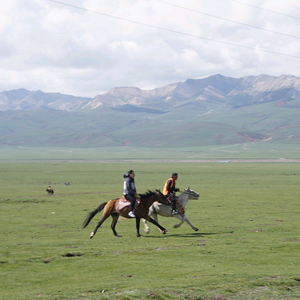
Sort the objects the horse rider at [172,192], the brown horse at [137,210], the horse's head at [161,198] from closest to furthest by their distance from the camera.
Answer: the brown horse at [137,210]
the horse's head at [161,198]
the horse rider at [172,192]

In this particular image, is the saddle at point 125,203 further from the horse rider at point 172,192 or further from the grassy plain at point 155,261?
the horse rider at point 172,192

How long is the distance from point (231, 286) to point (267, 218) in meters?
15.0

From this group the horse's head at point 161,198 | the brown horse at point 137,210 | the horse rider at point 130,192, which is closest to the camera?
the horse rider at point 130,192

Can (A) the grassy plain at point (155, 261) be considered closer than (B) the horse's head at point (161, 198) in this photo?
Yes

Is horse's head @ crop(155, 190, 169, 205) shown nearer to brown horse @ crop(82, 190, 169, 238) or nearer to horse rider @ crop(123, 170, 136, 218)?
brown horse @ crop(82, 190, 169, 238)

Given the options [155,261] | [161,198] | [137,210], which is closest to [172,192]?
[161,198]

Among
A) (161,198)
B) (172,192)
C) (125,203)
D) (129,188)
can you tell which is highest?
(129,188)

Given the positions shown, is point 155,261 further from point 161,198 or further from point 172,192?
point 172,192

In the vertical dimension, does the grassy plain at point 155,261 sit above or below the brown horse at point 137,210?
below

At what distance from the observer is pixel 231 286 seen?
1061 centimetres

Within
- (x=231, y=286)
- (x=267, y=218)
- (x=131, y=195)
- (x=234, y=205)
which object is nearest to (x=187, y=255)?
(x=231, y=286)

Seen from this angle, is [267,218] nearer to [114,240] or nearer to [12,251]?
[114,240]

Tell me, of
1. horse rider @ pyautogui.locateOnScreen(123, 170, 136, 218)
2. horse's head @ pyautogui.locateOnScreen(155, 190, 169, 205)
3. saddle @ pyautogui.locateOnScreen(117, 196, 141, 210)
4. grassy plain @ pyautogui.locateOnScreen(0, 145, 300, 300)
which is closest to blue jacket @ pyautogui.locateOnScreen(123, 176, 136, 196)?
horse rider @ pyautogui.locateOnScreen(123, 170, 136, 218)

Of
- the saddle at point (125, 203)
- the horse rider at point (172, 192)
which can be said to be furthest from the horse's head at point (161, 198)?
the saddle at point (125, 203)
